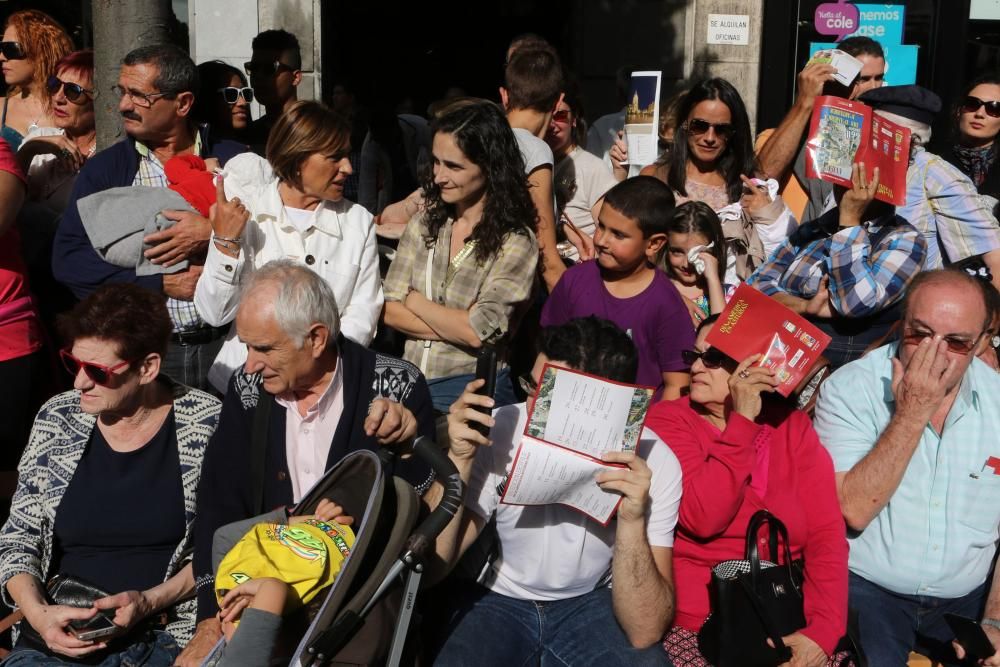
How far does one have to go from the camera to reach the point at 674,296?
4.80 m

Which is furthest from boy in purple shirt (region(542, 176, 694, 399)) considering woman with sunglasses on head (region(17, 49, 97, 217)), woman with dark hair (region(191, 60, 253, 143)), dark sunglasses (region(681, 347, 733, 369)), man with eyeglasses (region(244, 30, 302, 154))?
woman with sunglasses on head (region(17, 49, 97, 217))

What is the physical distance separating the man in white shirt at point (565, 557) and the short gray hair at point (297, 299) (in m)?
0.58

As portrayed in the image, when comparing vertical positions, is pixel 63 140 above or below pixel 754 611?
above

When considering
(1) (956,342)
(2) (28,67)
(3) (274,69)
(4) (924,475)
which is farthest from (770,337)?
(2) (28,67)

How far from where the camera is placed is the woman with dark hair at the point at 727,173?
18.0ft

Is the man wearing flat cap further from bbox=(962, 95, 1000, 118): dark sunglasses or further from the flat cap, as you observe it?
bbox=(962, 95, 1000, 118): dark sunglasses

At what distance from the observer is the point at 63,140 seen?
5520 millimetres

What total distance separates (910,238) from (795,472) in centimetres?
141

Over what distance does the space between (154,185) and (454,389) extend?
1.48m

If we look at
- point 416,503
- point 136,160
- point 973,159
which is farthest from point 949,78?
point 416,503

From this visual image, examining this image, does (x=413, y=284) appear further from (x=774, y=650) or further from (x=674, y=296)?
(x=774, y=650)

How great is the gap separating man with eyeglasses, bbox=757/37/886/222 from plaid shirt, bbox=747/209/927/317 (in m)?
0.78

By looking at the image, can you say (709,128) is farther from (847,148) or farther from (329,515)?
(329,515)

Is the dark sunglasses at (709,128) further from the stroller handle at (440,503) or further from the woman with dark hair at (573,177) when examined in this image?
the stroller handle at (440,503)
